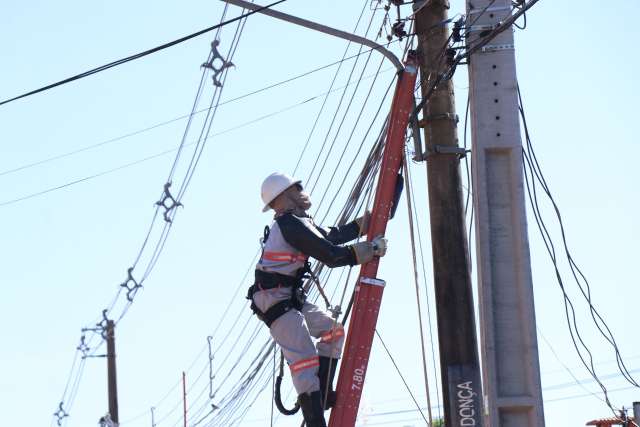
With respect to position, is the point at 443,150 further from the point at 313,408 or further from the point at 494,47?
the point at 313,408

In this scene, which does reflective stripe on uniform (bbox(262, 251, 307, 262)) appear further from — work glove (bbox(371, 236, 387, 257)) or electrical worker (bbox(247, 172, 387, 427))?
work glove (bbox(371, 236, 387, 257))

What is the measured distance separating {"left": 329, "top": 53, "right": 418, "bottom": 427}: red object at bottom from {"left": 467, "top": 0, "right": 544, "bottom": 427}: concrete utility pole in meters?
0.81

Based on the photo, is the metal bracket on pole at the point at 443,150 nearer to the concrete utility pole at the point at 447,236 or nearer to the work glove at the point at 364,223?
the concrete utility pole at the point at 447,236

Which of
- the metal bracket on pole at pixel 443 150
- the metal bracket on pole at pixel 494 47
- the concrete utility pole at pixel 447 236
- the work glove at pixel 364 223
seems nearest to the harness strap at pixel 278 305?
the work glove at pixel 364 223

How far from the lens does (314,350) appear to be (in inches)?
347

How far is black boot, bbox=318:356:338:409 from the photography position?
8.93m

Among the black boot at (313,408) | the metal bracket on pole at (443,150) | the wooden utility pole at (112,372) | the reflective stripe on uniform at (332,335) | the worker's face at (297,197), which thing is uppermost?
the wooden utility pole at (112,372)

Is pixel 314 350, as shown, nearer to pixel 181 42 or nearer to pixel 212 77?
pixel 181 42

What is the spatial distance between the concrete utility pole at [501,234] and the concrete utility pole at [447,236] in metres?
0.13

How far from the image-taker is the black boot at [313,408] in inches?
340

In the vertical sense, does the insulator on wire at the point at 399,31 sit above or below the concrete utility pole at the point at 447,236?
above

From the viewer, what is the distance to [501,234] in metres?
9.98

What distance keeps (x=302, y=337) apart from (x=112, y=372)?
28.1 meters

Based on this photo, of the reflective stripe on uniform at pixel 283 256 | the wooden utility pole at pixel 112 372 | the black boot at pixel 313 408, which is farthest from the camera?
the wooden utility pole at pixel 112 372
